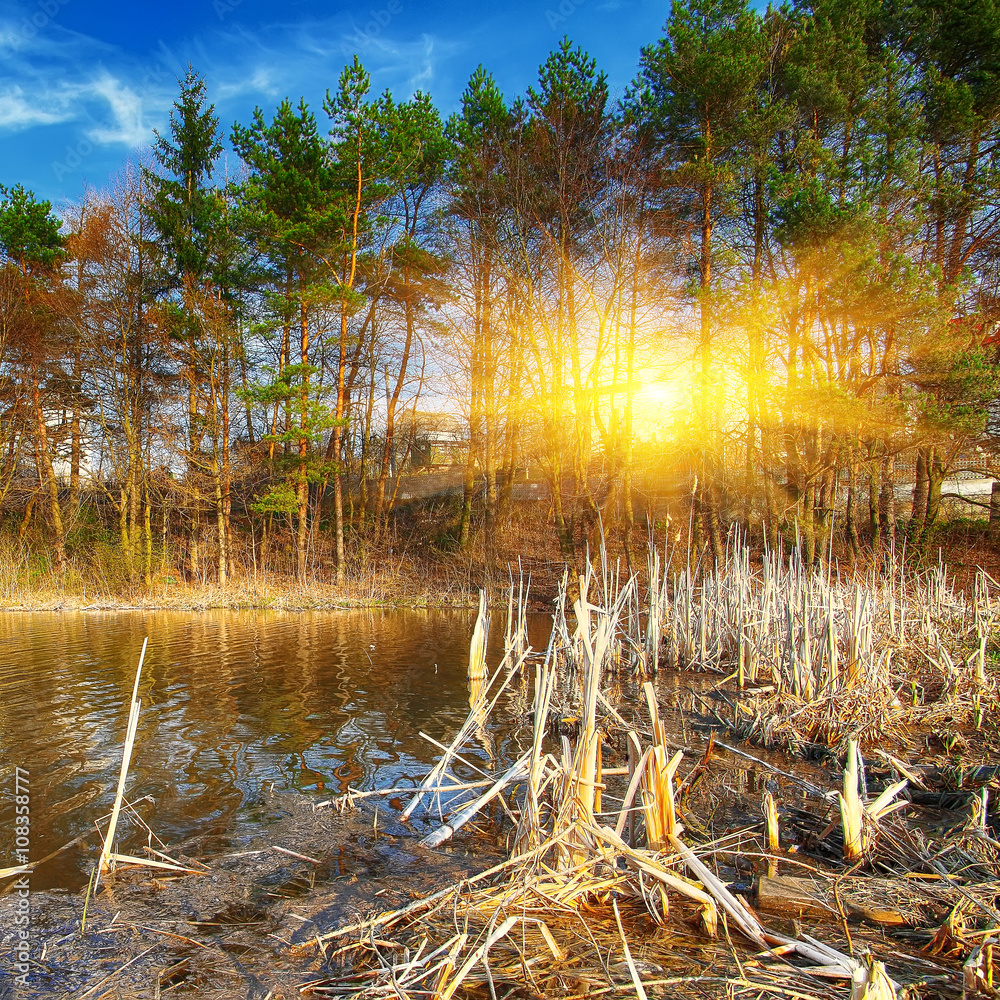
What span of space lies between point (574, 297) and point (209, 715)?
523 inches

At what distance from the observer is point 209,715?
571 cm

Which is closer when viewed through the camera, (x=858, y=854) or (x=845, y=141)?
(x=858, y=854)

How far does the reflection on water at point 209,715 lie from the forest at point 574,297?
236 inches

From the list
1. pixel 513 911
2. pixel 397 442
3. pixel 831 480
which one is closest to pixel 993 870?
pixel 513 911


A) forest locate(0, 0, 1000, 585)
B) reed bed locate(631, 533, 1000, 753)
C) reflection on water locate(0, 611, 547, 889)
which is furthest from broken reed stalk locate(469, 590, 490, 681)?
forest locate(0, 0, 1000, 585)

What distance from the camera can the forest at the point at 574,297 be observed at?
43.3ft

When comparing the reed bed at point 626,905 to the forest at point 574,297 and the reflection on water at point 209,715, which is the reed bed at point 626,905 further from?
the forest at point 574,297

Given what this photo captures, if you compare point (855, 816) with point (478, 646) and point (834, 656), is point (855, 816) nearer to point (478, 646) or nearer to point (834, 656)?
point (834, 656)

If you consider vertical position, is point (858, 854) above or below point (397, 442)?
below

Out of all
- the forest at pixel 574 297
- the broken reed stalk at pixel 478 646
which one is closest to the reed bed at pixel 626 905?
the broken reed stalk at pixel 478 646

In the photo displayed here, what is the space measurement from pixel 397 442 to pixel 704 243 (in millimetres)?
11423

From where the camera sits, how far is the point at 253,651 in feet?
29.4

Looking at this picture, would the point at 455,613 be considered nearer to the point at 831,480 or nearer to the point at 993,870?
the point at 831,480

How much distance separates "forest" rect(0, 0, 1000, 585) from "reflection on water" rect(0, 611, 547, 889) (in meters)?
6.01
